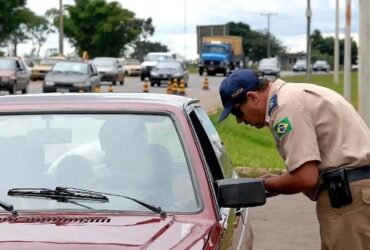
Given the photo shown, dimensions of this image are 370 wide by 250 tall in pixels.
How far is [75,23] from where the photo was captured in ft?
283

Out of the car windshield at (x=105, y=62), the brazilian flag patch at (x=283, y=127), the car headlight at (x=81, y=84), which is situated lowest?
the car headlight at (x=81, y=84)

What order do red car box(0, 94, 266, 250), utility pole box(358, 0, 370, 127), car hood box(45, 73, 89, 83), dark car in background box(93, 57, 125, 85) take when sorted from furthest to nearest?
dark car in background box(93, 57, 125, 85) → car hood box(45, 73, 89, 83) → utility pole box(358, 0, 370, 127) → red car box(0, 94, 266, 250)

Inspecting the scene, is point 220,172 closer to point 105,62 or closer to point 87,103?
point 87,103

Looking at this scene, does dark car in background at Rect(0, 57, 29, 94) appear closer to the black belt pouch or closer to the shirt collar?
the shirt collar

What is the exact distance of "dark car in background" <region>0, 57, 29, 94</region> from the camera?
30.4 m

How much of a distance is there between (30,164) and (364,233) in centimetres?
174

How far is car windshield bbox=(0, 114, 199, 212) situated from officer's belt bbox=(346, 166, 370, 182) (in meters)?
0.89

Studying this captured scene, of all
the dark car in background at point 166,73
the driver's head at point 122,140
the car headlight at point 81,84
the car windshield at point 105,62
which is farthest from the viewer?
the car windshield at point 105,62

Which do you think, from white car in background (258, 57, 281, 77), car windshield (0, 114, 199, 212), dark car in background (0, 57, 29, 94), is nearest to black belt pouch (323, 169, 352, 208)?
car windshield (0, 114, 199, 212)

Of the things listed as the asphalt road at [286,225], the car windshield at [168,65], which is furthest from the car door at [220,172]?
the car windshield at [168,65]

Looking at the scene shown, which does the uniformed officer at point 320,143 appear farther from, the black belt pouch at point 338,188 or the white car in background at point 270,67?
the white car in background at point 270,67

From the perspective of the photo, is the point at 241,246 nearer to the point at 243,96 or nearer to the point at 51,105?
the point at 243,96

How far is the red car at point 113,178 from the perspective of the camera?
11.3ft

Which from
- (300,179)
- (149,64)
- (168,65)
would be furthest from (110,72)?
(300,179)
